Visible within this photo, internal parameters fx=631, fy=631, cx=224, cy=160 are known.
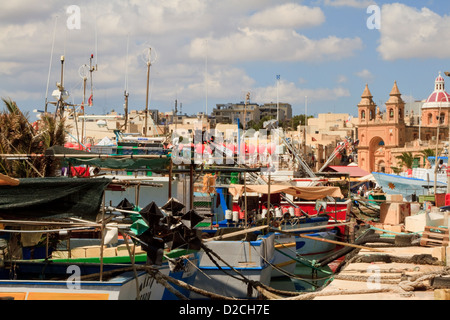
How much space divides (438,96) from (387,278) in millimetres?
96613

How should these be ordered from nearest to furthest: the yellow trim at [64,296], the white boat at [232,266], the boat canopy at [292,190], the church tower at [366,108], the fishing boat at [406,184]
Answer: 1. the yellow trim at [64,296]
2. the white boat at [232,266]
3. the boat canopy at [292,190]
4. the fishing boat at [406,184]
5. the church tower at [366,108]

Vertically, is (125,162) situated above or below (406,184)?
above

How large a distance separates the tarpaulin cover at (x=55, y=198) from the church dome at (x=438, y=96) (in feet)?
323

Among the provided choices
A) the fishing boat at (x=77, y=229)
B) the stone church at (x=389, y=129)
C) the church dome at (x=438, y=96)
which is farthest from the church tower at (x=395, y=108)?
the fishing boat at (x=77, y=229)

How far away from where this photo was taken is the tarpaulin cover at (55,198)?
11.3 meters

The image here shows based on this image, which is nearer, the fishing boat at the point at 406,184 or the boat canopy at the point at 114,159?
the boat canopy at the point at 114,159

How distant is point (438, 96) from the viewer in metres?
105

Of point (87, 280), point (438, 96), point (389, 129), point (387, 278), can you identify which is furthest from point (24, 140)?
point (438, 96)

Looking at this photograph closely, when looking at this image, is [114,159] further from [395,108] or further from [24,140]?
[395,108]

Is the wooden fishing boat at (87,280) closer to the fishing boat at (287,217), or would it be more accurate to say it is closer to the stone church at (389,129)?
the fishing boat at (287,217)

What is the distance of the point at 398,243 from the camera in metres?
21.7

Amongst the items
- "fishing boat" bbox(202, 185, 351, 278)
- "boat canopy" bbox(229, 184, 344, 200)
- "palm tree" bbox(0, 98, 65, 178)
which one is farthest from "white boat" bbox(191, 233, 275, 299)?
"boat canopy" bbox(229, 184, 344, 200)
